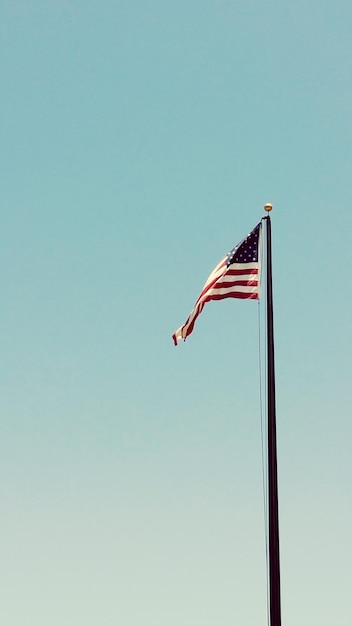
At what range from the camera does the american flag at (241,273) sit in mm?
15797

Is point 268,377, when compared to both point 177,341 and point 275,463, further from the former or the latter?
point 177,341

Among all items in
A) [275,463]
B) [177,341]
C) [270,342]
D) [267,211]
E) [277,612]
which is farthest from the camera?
[177,341]

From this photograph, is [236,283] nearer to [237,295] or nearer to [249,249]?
[237,295]

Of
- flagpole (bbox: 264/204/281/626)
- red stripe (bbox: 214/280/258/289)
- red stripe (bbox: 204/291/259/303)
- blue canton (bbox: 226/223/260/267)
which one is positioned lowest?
flagpole (bbox: 264/204/281/626)

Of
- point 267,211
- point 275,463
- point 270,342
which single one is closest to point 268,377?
point 270,342

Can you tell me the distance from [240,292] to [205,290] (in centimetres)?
97

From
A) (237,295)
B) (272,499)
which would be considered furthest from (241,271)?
(272,499)

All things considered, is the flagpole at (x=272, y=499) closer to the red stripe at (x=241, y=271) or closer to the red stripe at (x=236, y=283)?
the red stripe at (x=236, y=283)

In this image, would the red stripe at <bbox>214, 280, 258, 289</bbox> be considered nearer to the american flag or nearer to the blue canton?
the american flag

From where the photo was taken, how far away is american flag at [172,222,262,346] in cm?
1580

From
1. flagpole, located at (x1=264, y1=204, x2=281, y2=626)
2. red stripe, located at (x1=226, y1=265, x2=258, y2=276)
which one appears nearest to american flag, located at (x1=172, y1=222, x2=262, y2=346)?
red stripe, located at (x1=226, y1=265, x2=258, y2=276)

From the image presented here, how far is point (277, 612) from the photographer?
12.1 metres

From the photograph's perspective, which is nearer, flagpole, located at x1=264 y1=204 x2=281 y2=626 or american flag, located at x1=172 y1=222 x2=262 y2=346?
flagpole, located at x1=264 y1=204 x2=281 y2=626

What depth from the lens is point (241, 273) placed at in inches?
627
